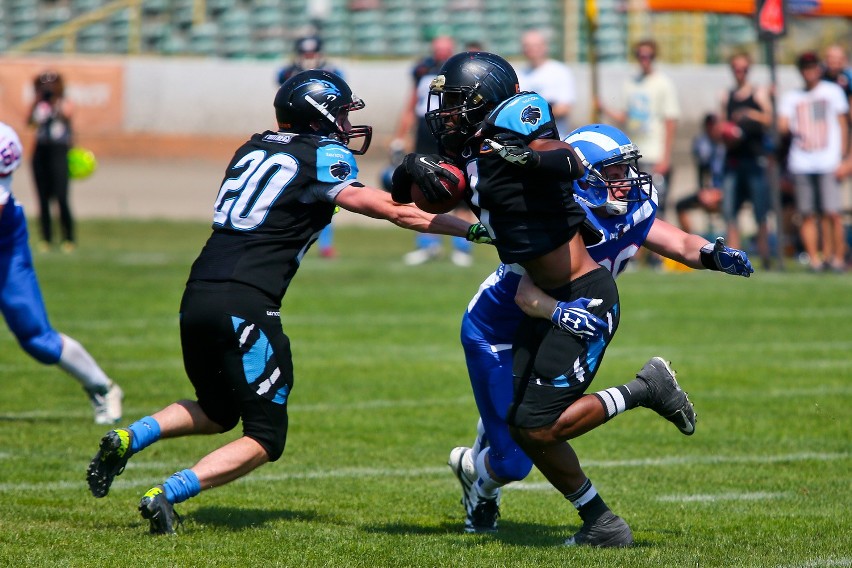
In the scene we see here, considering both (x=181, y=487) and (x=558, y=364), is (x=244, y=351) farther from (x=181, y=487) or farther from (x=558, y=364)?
(x=558, y=364)

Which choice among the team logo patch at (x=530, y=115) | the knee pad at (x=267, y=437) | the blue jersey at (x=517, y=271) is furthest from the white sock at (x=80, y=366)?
the team logo patch at (x=530, y=115)

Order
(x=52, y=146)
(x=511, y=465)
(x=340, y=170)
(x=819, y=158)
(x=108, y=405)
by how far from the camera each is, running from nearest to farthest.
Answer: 1. (x=340, y=170)
2. (x=511, y=465)
3. (x=108, y=405)
4. (x=819, y=158)
5. (x=52, y=146)

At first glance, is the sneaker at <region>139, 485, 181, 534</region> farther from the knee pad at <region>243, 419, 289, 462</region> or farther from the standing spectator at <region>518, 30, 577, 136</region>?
the standing spectator at <region>518, 30, 577, 136</region>

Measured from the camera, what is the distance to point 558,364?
14.8 ft

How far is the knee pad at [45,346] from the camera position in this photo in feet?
21.9

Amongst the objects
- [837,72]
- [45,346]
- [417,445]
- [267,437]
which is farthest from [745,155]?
[267,437]

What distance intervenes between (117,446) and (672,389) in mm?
2043

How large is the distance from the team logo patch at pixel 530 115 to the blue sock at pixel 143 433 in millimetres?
1822

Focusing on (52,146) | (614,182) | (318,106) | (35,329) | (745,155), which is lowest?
(745,155)

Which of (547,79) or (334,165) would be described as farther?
(547,79)

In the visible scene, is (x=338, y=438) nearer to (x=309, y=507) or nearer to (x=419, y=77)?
(x=309, y=507)

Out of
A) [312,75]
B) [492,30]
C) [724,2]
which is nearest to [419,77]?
[724,2]

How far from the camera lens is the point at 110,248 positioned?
14.9m

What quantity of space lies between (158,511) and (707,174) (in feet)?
45.1
